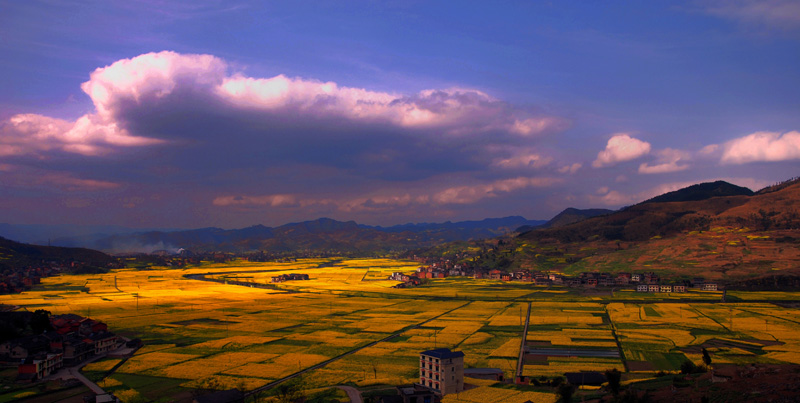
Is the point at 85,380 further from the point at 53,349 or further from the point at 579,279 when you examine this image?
the point at 579,279

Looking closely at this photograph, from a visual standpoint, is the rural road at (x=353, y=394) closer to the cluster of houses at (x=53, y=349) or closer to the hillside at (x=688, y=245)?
the cluster of houses at (x=53, y=349)

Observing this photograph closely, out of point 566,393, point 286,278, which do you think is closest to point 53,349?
point 566,393

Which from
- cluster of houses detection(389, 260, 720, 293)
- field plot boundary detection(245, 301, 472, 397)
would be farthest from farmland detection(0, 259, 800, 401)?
cluster of houses detection(389, 260, 720, 293)

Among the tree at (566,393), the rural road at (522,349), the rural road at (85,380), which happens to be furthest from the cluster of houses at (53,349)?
the tree at (566,393)

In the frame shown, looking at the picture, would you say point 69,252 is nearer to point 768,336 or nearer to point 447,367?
point 447,367

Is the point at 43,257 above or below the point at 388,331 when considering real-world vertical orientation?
above

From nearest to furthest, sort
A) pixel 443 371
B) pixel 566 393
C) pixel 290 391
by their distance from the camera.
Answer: pixel 566 393 < pixel 290 391 < pixel 443 371
